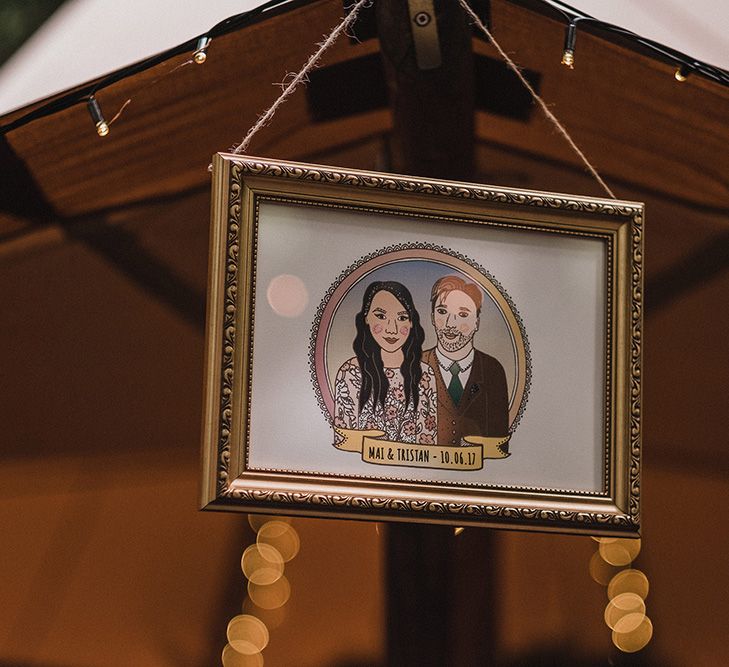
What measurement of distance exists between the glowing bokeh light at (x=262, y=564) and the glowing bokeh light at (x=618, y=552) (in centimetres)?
54

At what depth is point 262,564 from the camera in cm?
192

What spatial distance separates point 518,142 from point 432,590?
0.77 metres

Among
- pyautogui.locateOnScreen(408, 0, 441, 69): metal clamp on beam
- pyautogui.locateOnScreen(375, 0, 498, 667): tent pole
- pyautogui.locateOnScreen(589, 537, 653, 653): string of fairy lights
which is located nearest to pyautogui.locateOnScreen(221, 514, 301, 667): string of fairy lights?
pyautogui.locateOnScreen(375, 0, 498, 667): tent pole

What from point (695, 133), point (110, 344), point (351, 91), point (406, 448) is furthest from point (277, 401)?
point (695, 133)

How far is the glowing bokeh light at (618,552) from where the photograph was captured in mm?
2020

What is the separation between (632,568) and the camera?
6.64ft

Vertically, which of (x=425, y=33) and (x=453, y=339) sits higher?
(x=425, y=33)

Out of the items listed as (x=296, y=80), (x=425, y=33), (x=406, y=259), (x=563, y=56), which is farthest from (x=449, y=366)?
(x=425, y=33)

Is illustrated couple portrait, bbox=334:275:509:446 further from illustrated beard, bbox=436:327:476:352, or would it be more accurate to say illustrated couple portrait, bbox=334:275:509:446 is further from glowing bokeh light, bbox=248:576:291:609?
glowing bokeh light, bbox=248:576:291:609

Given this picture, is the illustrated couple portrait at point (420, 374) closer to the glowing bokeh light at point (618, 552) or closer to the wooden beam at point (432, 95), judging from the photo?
the wooden beam at point (432, 95)

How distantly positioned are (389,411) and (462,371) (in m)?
0.10

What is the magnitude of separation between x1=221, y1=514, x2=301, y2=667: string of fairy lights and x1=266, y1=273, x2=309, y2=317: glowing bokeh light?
2.30ft

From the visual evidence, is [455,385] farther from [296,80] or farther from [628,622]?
[628,622]

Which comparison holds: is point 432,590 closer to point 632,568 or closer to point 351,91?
point 632,568
